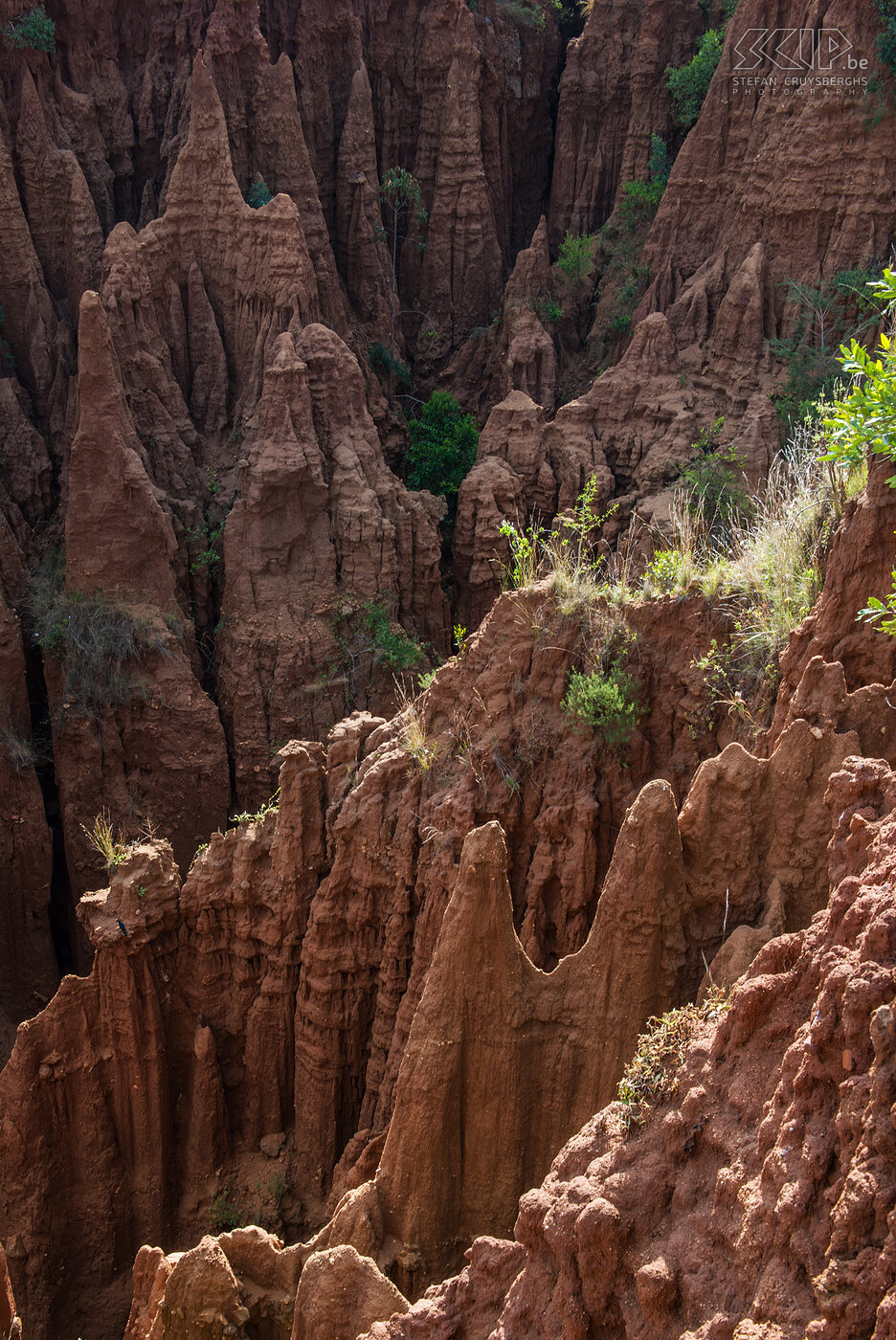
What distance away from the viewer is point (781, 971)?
4.46 metres

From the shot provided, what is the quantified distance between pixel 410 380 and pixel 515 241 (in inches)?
207

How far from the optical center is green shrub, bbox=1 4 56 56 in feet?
60.1

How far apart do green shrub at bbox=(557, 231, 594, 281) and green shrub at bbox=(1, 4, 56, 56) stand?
10080 millimetres

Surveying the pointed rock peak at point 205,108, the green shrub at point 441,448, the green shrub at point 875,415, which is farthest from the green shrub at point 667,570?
the pointed rock peak at point 205,108

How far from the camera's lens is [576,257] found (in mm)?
22094

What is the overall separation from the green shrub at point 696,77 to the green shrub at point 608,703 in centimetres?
1651


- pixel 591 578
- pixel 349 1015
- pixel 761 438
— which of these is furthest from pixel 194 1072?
pixel 761 438

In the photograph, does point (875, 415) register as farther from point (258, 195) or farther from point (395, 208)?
point (395, 208)

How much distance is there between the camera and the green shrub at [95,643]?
15.1m

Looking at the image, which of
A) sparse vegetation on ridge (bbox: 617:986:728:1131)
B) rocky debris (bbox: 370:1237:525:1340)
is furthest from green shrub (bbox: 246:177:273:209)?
rocky debris (bbox: 370:1237:525:1340)

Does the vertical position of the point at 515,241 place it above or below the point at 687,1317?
above

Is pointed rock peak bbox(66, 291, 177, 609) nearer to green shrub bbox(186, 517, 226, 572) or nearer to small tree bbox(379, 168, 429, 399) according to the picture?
green shrub bbox(186, 517, 226, 572)

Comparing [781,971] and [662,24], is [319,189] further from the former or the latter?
[781,971]
